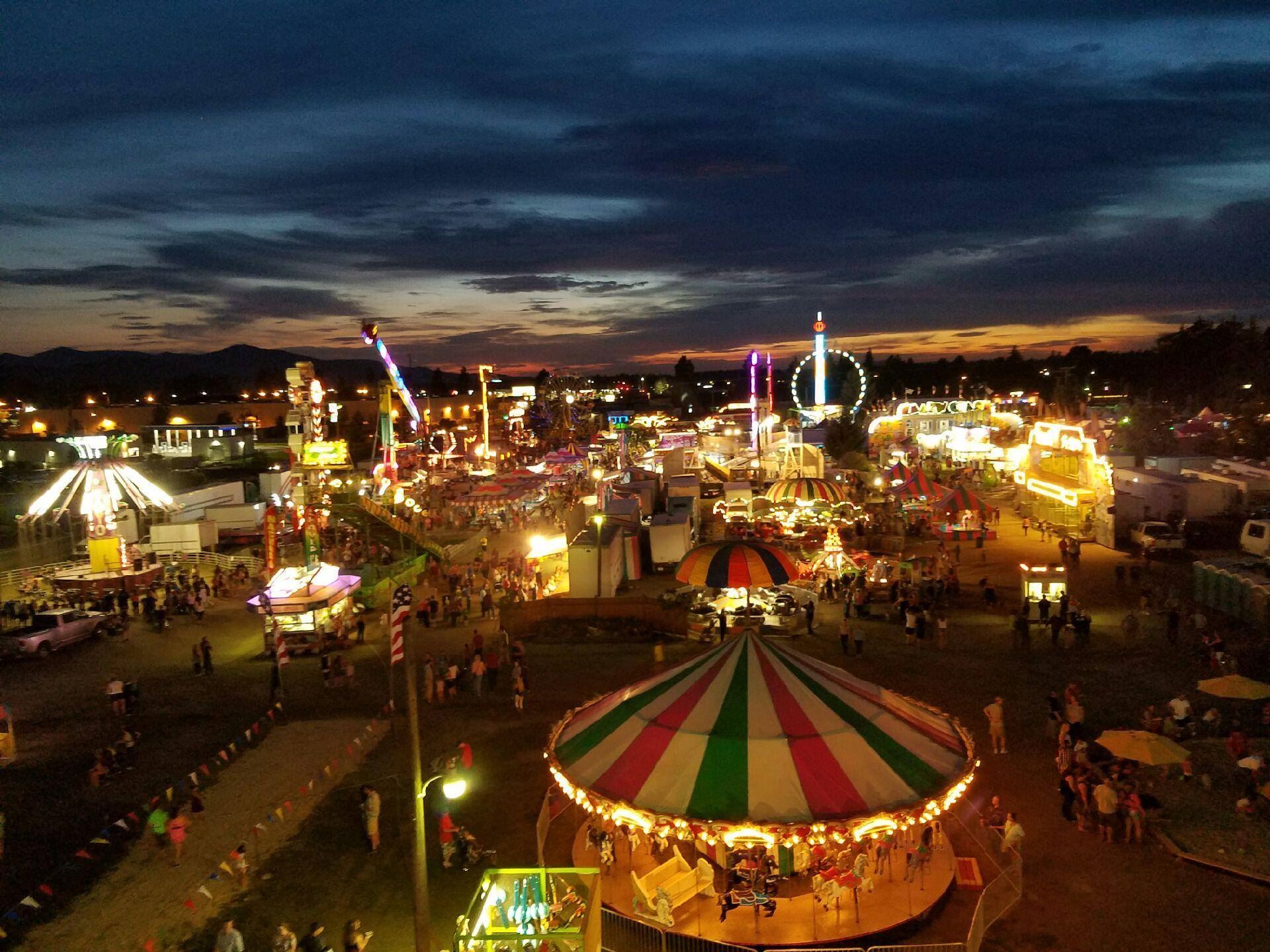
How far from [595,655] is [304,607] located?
6.79m

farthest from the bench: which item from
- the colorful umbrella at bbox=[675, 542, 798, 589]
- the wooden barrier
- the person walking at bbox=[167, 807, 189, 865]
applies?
the wooden barrier

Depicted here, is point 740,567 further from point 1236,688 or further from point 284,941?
point 284,941

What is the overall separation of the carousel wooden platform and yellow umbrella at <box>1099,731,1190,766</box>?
3003 millimetres

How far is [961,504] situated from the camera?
85.0ft

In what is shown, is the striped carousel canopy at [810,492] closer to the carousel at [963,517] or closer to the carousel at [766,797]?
the carousel at [963,517]

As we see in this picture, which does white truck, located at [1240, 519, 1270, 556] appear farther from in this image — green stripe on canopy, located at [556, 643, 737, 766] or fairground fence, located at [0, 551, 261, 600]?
fairground fence, located at [0, 551, 261, 600]

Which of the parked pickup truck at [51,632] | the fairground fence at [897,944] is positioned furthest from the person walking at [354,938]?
the parked pickup truck at [51,632]

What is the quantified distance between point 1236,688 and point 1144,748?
3064mm

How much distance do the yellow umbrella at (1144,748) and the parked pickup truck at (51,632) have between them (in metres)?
21.2

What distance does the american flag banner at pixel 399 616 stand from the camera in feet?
29.1

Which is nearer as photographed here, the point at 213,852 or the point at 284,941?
the point at 284,941

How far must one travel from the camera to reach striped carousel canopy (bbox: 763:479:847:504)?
28.2 meters

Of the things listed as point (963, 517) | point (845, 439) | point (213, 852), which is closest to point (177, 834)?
point (213, 852)

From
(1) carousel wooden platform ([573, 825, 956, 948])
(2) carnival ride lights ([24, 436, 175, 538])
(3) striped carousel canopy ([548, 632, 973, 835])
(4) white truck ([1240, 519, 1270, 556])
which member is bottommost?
(1) carousel wooden platform ([573, 825, 956, 948])
